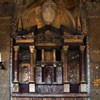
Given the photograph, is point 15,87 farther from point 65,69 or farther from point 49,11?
point 49,11

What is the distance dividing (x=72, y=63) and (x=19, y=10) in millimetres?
1577

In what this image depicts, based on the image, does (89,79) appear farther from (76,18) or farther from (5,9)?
(5,9)

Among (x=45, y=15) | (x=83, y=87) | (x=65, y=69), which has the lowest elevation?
(x=83, y=87)

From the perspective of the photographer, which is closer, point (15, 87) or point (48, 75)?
point (15, 87)

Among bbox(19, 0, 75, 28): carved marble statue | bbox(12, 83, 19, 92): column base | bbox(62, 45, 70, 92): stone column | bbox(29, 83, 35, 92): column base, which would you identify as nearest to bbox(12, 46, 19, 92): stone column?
bbox(12, 83, 19, 92): column base

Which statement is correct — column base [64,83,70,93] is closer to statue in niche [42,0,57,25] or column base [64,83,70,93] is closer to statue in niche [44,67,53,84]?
statue in niche [44,67,53,84]

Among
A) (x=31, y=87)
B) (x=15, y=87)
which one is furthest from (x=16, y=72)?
(x=31, y=87)

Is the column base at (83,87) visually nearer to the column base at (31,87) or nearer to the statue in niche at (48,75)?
the statue in niche at (48,75)

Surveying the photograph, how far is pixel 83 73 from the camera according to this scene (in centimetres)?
998

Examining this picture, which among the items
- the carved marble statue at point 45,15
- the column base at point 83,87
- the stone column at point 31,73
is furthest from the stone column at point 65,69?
the stone column at point 31,73

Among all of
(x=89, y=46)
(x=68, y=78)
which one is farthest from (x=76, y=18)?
(x=68, y=78)

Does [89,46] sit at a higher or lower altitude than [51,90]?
higher

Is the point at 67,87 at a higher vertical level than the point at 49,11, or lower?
lower

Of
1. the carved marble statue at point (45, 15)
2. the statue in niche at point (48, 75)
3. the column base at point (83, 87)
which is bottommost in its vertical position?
the column base at point (83, 87)
